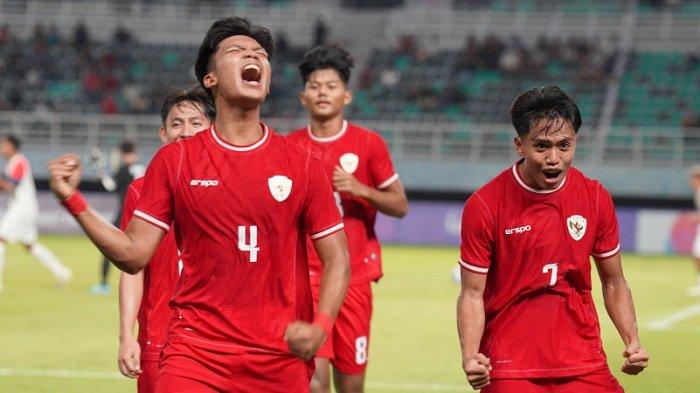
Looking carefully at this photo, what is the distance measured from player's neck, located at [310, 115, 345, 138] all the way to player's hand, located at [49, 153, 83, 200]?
4.43 metres

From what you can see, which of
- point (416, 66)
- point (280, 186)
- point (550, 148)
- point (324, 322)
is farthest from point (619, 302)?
point (416, 66)

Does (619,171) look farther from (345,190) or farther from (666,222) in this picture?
(345,190)

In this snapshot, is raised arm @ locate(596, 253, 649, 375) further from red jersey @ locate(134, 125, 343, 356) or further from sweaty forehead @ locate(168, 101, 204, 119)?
sweaty forehead @ locate(168, 101, 204, 119)

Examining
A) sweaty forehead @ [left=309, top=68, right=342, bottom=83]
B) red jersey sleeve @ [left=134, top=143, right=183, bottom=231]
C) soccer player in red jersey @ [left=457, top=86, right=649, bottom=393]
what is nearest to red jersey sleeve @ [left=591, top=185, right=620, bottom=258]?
soccer player in red jersey @ [left=457, top=86, right=649, bottom=393]

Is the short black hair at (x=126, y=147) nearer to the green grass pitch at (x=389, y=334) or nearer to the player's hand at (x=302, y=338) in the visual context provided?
the green grass pitch at (x=389, y=334)

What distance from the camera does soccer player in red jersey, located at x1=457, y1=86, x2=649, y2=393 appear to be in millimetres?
5957

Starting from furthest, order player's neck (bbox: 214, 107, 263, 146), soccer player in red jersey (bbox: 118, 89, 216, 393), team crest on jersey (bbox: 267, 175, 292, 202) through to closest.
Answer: soccer player in red jersey (bbox: 118, 89, 216, 393), player's neck (bbox: 214, 107, 263, 146), team crest on jersey (bbox: 267, 175, 292, 202)

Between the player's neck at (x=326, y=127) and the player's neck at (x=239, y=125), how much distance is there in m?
3.72

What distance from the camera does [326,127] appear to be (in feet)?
30.3

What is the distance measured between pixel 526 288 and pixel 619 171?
25.4 meters

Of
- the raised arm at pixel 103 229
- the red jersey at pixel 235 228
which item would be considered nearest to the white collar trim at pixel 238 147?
the red jersey at pixel 235 228

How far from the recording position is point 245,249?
211 inches

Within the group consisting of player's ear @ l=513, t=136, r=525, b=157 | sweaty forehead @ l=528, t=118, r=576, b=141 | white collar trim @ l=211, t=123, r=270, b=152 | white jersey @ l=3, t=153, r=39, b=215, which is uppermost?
sweaty forehead @ l=528, t=118, r=576, b=141

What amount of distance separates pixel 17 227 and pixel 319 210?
15162 mm
